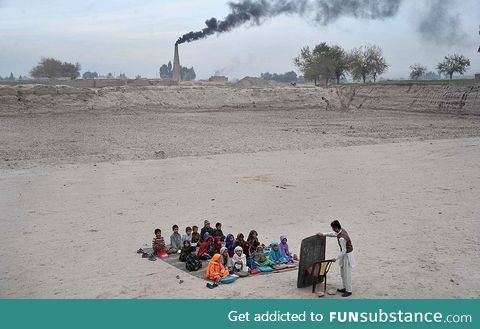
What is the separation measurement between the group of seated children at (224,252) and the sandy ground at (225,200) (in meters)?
0.33

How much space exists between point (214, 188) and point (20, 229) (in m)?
6.38

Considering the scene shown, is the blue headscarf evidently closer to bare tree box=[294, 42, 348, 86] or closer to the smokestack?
the smokestack

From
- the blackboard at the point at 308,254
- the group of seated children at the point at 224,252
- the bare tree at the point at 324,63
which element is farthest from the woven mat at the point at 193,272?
the bare tree at the point at 324,63

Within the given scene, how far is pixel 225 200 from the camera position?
15.4 meters

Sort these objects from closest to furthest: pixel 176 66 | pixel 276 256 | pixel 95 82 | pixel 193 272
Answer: pixel 193 272 → pixel 276 256 → pixel 95 82 → pixel 176 66

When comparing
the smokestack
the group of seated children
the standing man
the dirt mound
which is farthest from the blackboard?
the smokestack

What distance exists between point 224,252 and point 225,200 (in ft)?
18.8

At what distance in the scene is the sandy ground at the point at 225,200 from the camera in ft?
30.3

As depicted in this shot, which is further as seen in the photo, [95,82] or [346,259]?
[95,82]

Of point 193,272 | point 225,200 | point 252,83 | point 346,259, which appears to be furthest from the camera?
point 252,83

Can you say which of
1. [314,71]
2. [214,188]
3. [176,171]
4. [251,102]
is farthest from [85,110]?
[314,71]

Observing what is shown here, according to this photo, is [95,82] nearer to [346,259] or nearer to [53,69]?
[53,69]

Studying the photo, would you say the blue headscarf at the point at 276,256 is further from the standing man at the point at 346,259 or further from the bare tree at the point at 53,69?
the bare tree at the point at 53,69

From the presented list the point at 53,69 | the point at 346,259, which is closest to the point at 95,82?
the point at 53,69
